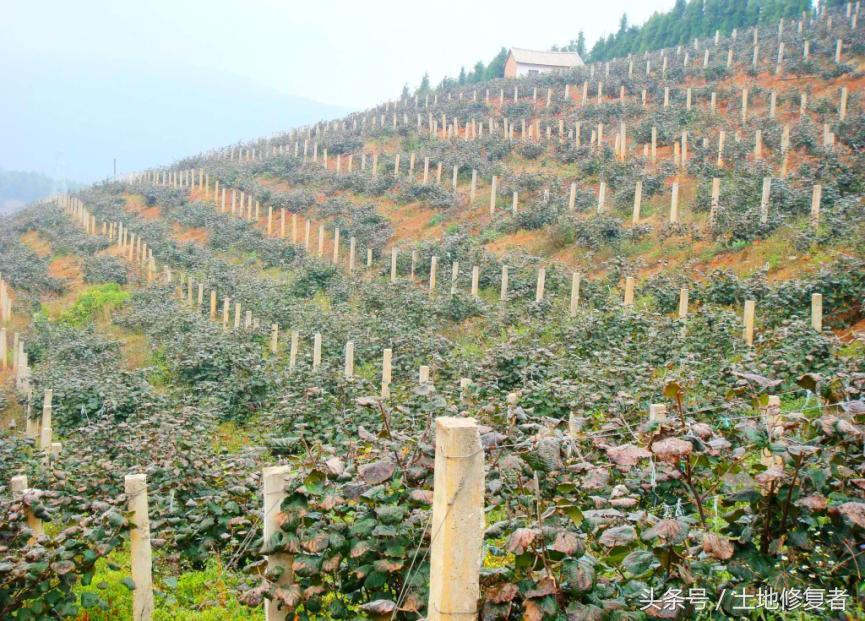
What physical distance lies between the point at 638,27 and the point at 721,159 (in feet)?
124

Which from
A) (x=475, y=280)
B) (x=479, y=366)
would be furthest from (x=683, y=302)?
(x=475, y=280)

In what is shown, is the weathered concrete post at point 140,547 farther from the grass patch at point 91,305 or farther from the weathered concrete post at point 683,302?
the grass patch at point 91,305

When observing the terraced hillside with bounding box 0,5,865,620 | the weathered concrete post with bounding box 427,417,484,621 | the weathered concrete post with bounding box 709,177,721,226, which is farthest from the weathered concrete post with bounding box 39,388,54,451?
the weathered concrete post with bounding box 709,177,721,226

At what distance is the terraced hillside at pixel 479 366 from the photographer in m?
2.83

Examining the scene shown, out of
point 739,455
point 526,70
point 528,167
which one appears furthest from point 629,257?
point 526,70

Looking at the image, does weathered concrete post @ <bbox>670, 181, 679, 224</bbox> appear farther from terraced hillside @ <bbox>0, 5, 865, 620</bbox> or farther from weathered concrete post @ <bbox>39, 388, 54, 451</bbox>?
weathered concrete post @ <bbox>39, 388, 54, 451</bbox>

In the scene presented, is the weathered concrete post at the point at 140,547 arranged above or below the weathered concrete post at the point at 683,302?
below

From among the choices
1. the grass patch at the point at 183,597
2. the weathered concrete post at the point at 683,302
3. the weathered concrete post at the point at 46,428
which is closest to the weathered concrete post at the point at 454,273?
the weathered concrete post at the point at 683,302

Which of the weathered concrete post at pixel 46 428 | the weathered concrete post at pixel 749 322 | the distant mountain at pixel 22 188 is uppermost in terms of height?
the distant mountain at pixel 22 188

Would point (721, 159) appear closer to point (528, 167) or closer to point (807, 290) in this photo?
point (528, 167)

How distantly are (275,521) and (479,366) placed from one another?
20.4ft

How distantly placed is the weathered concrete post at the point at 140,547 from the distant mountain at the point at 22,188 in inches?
5023

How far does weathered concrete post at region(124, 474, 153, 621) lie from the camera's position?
4.39 metres

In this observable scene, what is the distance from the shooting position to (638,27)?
5159cm
